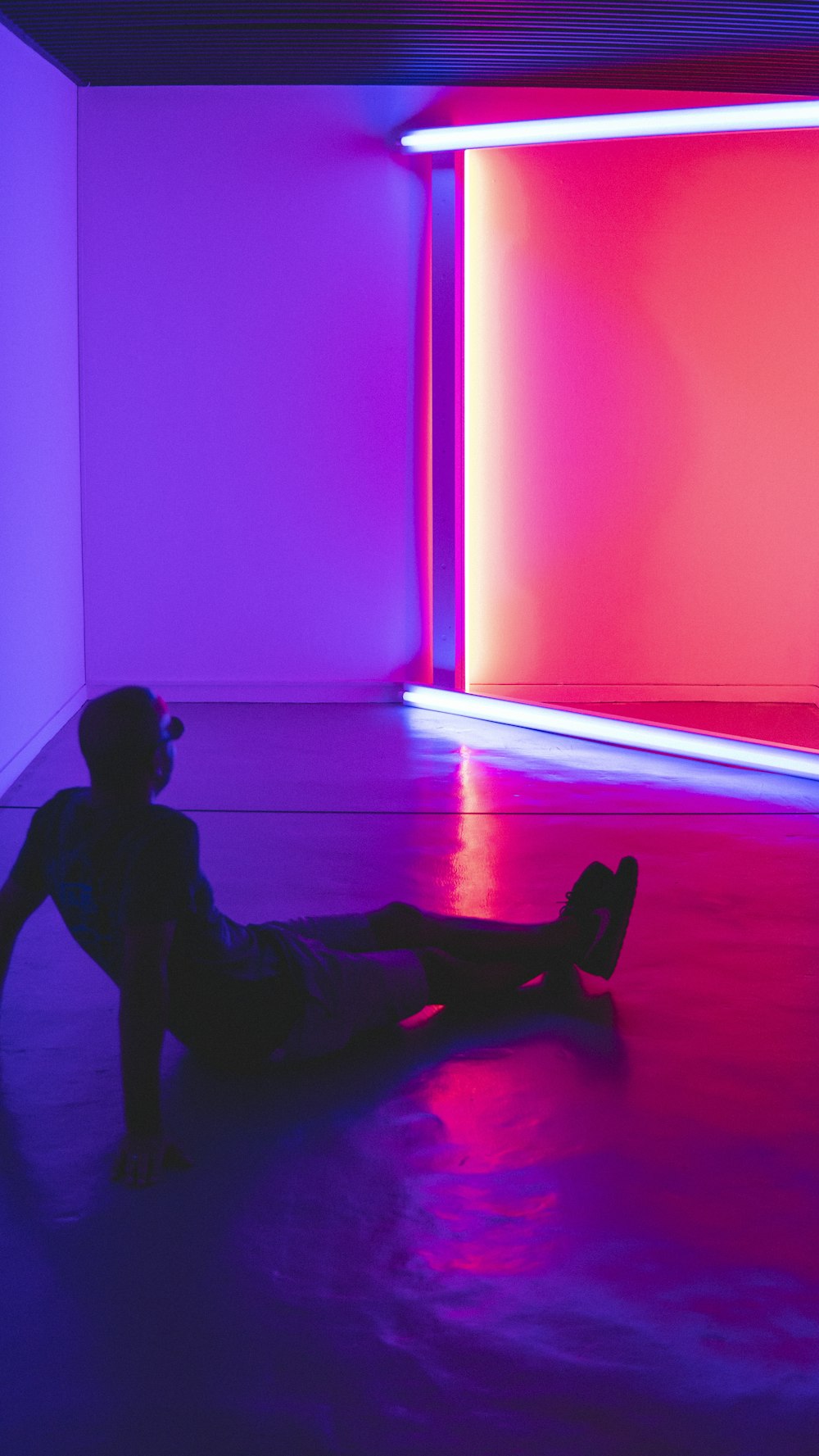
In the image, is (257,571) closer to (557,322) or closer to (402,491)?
(402,491)

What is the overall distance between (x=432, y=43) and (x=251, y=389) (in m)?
2.05

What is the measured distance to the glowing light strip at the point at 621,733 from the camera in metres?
5.89

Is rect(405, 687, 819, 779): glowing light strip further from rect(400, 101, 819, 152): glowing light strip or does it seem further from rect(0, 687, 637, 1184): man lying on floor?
rect(0, 687, 637, 1184): man lying on floor

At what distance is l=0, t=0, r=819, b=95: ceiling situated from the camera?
5.59 meters

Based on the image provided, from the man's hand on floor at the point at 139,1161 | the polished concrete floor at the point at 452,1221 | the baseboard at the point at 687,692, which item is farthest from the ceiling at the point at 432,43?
the man's hand on floor at the point at 139,1161

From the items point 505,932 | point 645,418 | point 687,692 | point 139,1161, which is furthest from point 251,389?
point 139,1161

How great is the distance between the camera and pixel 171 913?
2367mm

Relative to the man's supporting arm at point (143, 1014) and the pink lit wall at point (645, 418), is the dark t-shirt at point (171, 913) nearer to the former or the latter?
the man's supporting arm at point (143, 1014)

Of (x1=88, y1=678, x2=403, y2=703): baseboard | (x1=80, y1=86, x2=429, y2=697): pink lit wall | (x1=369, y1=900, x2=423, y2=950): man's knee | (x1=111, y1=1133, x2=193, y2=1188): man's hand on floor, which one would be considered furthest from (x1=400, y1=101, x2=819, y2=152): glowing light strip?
(x1=111, y1=1133, x2=193, y2=1188): man's hand on floor

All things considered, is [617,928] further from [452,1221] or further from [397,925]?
[452,1221]

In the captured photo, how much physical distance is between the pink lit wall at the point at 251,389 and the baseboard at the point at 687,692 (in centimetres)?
86

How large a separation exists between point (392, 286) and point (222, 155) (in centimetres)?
112

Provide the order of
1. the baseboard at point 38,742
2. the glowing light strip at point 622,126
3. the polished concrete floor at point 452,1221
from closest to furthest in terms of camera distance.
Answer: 1. the polished concrete floor at point 452,1221
2. the baseboard at point 38,742
3. the glowing light strip at point 622,126

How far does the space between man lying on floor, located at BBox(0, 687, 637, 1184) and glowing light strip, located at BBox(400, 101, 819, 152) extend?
13.4ft
